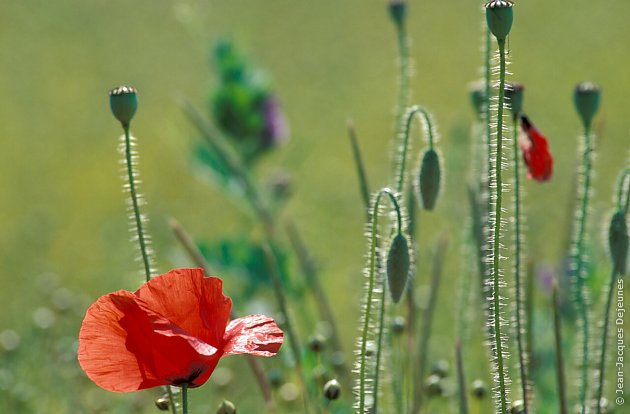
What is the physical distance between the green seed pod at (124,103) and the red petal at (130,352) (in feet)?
0.49

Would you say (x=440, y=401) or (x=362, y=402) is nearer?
(x=362, y=402)

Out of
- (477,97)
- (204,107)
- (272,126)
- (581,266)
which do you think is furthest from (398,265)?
(204,107)

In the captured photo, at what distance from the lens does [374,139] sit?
3.00 m

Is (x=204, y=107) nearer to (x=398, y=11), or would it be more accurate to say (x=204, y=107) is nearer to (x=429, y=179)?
(x=398, y=11)

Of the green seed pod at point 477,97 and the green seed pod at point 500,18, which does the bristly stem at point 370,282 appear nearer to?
the green seed pod at point 500,18

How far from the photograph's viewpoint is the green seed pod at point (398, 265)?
0.77m

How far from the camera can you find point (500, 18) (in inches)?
26.5

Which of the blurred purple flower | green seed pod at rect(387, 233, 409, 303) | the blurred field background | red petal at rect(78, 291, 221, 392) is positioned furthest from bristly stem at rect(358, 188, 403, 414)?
the blurred purple flower

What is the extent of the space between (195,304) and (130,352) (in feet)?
0.17

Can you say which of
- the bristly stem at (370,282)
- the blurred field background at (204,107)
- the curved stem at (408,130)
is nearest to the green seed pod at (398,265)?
the bristly stem at (370,282)

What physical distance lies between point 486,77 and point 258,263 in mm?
713

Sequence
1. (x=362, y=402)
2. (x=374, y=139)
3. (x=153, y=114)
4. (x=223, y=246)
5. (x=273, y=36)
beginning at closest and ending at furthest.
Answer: (x=362, y=402) < (x=223, y=246) < (x=374, y=139) < (x=153, y=114) < (x=273, y=36)

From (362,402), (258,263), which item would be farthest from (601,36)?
(362,402)

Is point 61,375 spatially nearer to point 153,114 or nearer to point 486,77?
point 486,77
